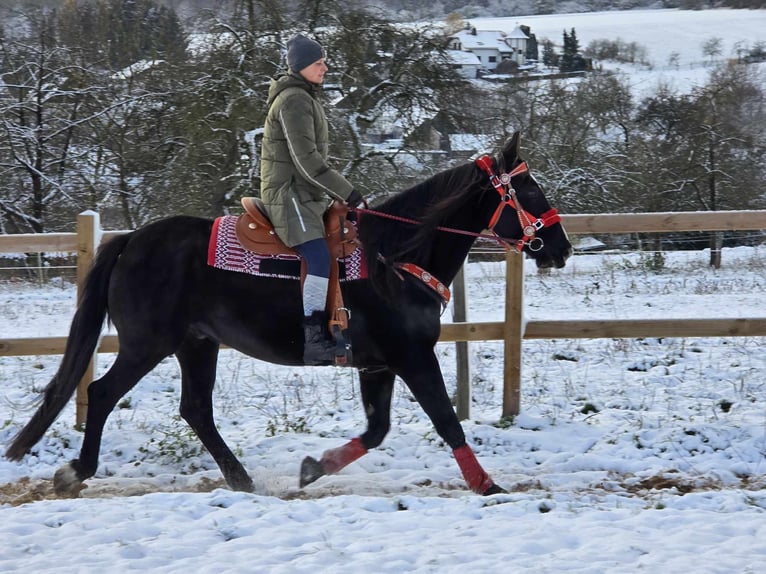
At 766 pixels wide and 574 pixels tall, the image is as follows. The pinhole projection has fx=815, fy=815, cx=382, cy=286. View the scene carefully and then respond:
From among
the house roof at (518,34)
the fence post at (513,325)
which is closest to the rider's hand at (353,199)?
the fence post at (513,325)

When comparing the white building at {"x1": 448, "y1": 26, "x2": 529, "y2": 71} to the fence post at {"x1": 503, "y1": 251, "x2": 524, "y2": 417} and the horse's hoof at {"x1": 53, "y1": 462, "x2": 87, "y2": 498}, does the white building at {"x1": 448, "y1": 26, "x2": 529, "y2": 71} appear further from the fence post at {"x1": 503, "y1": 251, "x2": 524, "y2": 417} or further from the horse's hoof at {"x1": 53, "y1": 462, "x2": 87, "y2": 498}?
the horse's hoof at {"x1": 53, "y1": 462, "x2": 87, "y2": 498}

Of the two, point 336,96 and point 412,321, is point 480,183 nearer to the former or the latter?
point 412,321

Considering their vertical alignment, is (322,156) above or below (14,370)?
above

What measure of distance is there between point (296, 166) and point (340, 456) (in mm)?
1936

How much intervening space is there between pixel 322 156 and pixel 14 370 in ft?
15.7

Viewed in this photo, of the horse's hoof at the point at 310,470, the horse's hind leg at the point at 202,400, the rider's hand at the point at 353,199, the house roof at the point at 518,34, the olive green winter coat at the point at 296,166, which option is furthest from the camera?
the house roof at the point at 518,34

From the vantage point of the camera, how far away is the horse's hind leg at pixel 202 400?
5.52 meters

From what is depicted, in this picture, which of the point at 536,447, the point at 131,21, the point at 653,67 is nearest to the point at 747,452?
the point at 536,447

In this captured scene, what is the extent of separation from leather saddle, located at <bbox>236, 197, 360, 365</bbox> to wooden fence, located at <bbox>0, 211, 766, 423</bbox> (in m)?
1.56

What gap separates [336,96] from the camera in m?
16.4

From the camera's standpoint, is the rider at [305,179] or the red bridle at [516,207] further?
the red bridle at [516,207]

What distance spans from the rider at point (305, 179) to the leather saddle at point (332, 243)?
0.06 meters

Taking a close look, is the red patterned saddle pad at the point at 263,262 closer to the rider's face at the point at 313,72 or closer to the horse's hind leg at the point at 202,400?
the horse's hind leg at the point at 202,400

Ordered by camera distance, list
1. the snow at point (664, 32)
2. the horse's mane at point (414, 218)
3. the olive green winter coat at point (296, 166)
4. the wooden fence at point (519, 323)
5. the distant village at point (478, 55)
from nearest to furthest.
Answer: the olive green winter coat at point (296, 166)
the horse's mane at point (414, 218)
the wooden fence at point (519, 323)
the distant village at point (478, 55)
the snow at point (664, 32)
